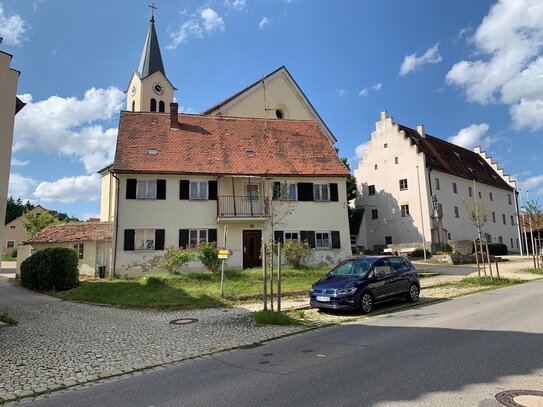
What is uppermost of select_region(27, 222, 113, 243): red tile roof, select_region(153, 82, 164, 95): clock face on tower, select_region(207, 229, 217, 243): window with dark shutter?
select_region(153, 82, 164, 95): clock face on tower

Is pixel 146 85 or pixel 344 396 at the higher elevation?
pixel 146 85

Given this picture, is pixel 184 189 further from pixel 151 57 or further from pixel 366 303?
pixel 151 57

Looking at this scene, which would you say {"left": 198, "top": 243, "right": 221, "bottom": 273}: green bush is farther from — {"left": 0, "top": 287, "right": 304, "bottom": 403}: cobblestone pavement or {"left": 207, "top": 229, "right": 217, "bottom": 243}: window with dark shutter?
{"left": 0, "top": 287, "right": 304, "bottom": 403}: cobblestone pavement

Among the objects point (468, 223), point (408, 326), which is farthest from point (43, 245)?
point (468, 223)

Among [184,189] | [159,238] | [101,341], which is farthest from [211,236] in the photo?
[101,341]

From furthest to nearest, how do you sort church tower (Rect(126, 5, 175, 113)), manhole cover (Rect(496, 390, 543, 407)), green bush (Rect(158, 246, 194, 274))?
church tower (Rect(126, 5, 175, 113)) → green bush (Rect(158, 246, 194, 274)) → manhole cover (Rect(496, 390, 543, 407))

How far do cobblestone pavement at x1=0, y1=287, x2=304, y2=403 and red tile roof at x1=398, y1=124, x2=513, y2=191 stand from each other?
1330 inches

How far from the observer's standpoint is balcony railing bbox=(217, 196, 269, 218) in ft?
80.4

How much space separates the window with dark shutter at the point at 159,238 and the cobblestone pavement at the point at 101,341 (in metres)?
8.93

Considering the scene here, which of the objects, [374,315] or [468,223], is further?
[468,223]

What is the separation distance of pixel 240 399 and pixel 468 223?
4343cm

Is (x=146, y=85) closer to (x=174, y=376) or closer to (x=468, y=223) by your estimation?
(x=468, y=223)

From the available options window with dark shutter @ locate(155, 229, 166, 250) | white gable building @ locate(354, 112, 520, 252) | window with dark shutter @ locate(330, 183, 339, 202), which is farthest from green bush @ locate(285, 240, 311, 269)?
white gable building @ locate(354, 112, 520, 252)

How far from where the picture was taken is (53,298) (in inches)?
740
